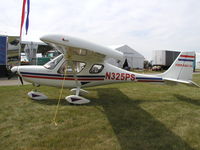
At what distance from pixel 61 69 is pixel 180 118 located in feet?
14.1

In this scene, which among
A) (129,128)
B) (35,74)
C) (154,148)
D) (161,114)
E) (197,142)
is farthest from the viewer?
(35,74)

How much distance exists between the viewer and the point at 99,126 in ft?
12.6

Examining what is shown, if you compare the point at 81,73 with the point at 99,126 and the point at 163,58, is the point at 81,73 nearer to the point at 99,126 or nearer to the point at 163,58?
the point at 99,126

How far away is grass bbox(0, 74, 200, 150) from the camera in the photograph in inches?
118

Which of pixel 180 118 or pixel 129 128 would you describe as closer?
pixel 129 128

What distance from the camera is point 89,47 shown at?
4.05 meters

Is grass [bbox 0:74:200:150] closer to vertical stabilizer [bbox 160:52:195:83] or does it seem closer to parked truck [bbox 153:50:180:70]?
vertical stabilizer [bbox 160:52:195:83]

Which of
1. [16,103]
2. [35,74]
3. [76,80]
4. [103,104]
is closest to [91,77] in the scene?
[76,80]

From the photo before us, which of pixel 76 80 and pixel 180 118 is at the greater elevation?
pixel 76 80

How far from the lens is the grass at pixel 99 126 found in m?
3.01

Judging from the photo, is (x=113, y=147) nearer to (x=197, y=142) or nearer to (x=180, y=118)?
(x=197, y=142)

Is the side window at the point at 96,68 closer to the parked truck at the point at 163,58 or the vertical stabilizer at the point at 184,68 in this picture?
the vertical stabilizer at the point at 184,68

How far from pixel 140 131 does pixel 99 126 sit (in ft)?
3.15

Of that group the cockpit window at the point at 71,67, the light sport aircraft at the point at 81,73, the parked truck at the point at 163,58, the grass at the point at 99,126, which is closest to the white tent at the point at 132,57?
the parked truck at the point at 163,58
